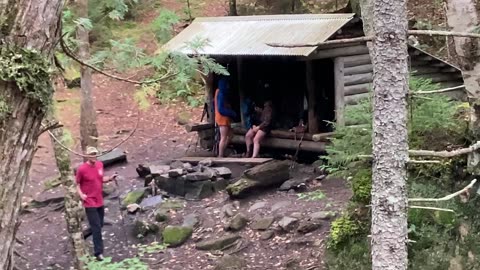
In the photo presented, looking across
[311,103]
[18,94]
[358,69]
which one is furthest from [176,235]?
[18,94]

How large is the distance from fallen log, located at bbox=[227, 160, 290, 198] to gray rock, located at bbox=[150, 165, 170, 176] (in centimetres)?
173

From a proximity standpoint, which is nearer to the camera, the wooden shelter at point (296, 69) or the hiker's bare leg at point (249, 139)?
the wooden shelter at point (296, 69)

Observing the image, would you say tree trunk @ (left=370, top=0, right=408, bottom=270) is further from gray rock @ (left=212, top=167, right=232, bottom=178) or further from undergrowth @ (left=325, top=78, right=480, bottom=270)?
gray rock @ (left=212, top=167, right=232, bottom=178)

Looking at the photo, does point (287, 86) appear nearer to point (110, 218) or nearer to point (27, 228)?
point (110, 218)

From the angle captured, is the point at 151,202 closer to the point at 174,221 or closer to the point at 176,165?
the point at 174,221

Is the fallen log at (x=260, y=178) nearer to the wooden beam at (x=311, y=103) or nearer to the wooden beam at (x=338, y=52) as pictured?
the wooden beam at (x=311, y=103)

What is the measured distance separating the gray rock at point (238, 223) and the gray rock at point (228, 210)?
0.34 m

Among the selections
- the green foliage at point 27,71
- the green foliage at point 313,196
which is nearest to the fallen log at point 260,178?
the green foliage at point 313,196

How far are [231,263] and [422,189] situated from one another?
10.3 feet

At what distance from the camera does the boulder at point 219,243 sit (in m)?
9.49

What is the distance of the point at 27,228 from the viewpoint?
11.0 m

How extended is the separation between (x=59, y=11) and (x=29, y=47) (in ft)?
0.60

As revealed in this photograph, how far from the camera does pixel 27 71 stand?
239 centimetres

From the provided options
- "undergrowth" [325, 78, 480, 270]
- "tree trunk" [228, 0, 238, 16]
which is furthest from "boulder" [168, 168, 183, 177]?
"tree trunk" [228, 0, 238, 16]
